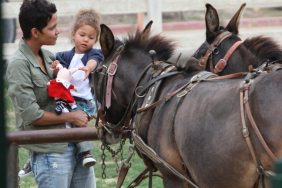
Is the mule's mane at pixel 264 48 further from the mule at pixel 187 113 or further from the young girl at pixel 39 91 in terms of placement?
the young girl at pixel 39 91

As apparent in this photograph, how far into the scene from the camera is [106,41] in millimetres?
5406

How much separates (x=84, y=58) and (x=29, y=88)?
2.34 ft

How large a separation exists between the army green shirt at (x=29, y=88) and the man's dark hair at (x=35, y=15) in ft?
0.39

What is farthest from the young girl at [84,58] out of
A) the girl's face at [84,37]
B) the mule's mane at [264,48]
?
the mule's mane at [264,48]

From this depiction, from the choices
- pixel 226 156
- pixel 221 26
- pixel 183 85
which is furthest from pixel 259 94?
pixel 221 26

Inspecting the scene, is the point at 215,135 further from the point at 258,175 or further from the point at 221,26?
the point at 221,26

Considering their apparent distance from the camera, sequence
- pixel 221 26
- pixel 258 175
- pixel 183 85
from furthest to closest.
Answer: pixel 221 26 < pixel 183 85 < pixel 258 175

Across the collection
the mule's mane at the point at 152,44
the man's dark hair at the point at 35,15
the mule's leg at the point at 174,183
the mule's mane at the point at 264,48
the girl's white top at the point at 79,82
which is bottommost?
the mule's leg at the point at 174,183

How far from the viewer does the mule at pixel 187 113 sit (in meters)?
4.05

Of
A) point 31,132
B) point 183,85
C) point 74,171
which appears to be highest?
point 183,85

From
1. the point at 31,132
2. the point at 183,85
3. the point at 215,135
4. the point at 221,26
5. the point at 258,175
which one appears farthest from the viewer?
the point at 221,26

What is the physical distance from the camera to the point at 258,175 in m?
4.02

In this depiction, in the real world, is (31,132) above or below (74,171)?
above

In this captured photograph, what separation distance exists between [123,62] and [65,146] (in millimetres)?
703
